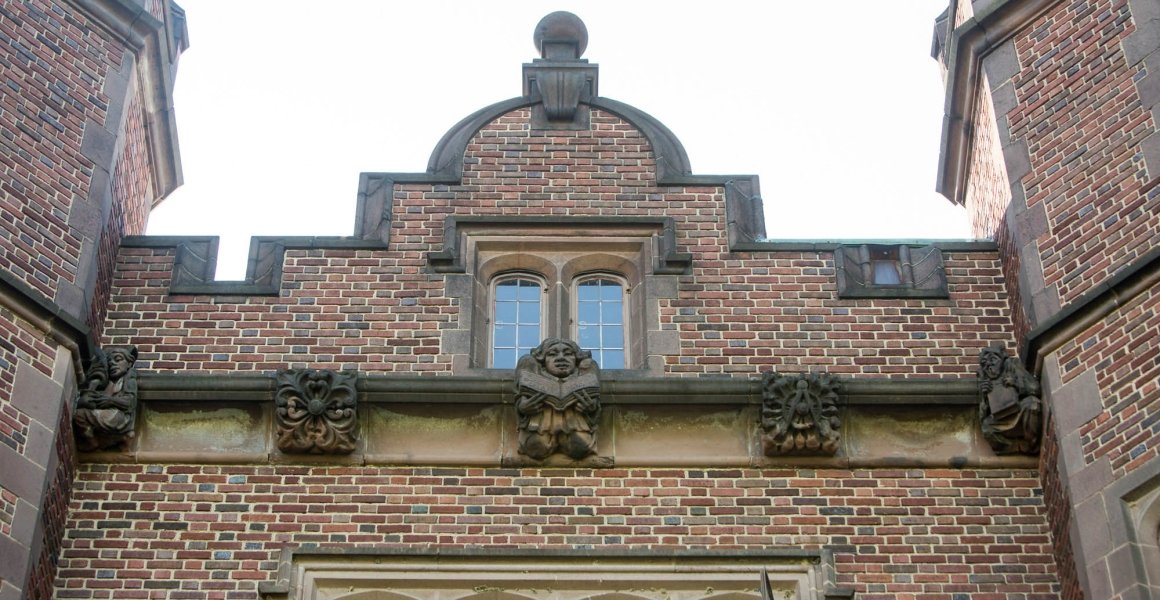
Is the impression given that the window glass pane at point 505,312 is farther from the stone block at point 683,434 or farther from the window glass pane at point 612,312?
the stone block at point 683,434

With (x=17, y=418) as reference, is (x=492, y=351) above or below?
above

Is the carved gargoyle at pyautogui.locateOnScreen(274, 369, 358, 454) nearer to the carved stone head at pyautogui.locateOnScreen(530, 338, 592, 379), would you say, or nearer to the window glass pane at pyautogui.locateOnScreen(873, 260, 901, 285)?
the carved stone head at pyautogui.locateOnScreen(530, 338, 592, 379)

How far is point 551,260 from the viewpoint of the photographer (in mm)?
13938

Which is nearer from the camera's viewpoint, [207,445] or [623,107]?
[207,445]

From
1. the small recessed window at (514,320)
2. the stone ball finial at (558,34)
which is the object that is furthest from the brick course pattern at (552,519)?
the stone ball finial at (558,34)

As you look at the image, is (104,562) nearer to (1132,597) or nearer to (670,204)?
(670,204)

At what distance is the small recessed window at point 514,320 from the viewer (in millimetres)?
13531

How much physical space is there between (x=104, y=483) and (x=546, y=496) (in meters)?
2.67

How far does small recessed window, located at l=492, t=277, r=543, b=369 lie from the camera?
13531 mm

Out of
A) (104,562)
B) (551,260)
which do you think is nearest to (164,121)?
(551,260)

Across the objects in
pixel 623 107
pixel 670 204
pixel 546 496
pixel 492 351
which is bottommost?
pixel 546 496

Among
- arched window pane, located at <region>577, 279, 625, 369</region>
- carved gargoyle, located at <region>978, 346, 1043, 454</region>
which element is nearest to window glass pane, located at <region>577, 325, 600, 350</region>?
arched window pane, located at <region>577, 279, 625, 369</region>

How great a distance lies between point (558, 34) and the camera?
15594mm

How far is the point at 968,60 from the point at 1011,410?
2.95m
